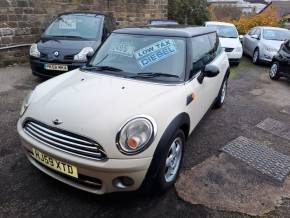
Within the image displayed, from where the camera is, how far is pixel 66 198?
2992 millimetres

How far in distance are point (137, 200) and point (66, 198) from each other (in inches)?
28.5

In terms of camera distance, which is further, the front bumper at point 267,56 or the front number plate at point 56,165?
the front bumper at point 267,56

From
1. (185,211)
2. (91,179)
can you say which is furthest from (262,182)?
(91,179)

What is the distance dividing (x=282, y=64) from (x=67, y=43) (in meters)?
5.81

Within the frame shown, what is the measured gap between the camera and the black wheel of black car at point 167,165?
8.92 feet

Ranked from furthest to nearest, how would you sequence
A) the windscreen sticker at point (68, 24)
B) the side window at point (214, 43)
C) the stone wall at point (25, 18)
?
the stone wall at point (25, 18)
the windscreen sticker at point (68, 24)
the side window at point (214, 43)

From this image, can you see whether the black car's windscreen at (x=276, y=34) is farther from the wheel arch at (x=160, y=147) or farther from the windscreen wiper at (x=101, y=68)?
the wheel arch at (x=160, y=147)

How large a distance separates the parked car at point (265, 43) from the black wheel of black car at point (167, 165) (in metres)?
8.58

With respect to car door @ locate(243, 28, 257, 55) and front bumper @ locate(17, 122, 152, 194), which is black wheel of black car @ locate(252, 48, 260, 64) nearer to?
car door @ locate(243, 28, 257, 55)

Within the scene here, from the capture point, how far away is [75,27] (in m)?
7.45

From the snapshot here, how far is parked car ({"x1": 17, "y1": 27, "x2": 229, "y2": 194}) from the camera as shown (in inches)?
102

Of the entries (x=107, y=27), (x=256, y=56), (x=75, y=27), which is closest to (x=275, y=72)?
(x=256, y=56)

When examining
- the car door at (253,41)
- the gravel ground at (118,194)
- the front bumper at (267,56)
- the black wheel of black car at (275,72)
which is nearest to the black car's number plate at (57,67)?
the gravel ground at (118,194)

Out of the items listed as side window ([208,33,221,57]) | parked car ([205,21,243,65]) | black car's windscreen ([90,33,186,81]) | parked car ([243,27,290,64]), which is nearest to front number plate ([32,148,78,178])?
black car's windscreen ([90,33,186,81])
